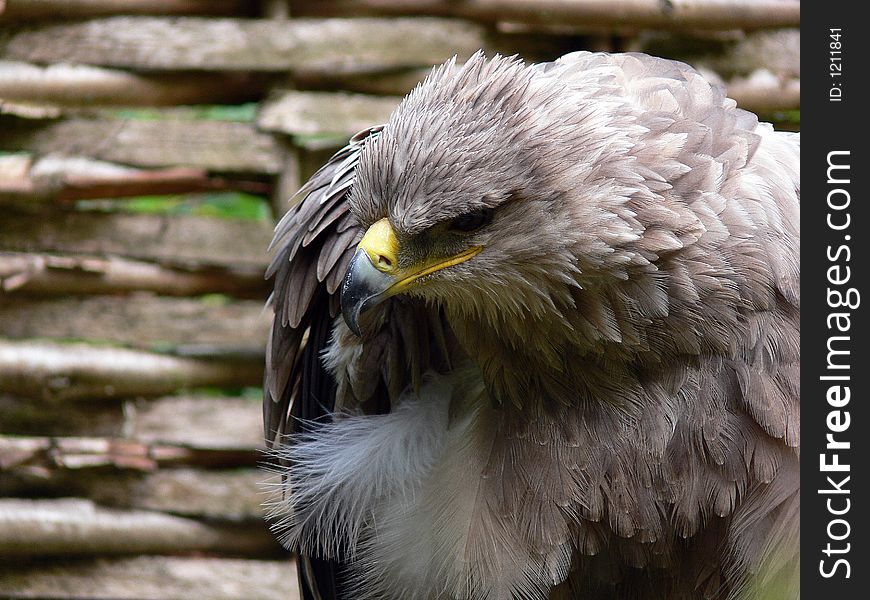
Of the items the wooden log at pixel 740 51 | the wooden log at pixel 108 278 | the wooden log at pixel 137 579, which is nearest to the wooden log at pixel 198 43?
the wooden log at pixel 108 278

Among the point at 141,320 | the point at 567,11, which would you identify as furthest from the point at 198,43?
the point at 567,11

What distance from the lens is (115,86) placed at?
3.74 metres

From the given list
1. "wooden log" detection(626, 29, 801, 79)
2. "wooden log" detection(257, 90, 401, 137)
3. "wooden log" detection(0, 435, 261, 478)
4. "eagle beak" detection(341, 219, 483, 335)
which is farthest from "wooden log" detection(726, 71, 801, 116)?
"eagle beak" detection(341, 219, 483, 335)

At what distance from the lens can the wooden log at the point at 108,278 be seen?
371cm

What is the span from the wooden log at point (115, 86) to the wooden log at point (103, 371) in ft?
2.87

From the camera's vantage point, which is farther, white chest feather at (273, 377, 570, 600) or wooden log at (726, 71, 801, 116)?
wooden log at (726, 71, 801, 116)

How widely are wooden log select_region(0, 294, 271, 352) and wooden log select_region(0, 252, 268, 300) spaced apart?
1.6 inches

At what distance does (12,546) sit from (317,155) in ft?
5.78

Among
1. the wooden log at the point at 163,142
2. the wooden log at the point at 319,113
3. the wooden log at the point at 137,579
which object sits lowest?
the wooden log at the point at 137,579

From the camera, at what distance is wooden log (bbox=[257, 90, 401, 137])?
12.4 feet

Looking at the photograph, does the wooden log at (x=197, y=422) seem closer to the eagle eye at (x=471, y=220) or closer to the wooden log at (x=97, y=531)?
the wooden log at (x=97, y=531)

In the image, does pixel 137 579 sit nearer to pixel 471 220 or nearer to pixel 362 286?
pixel 362 286
